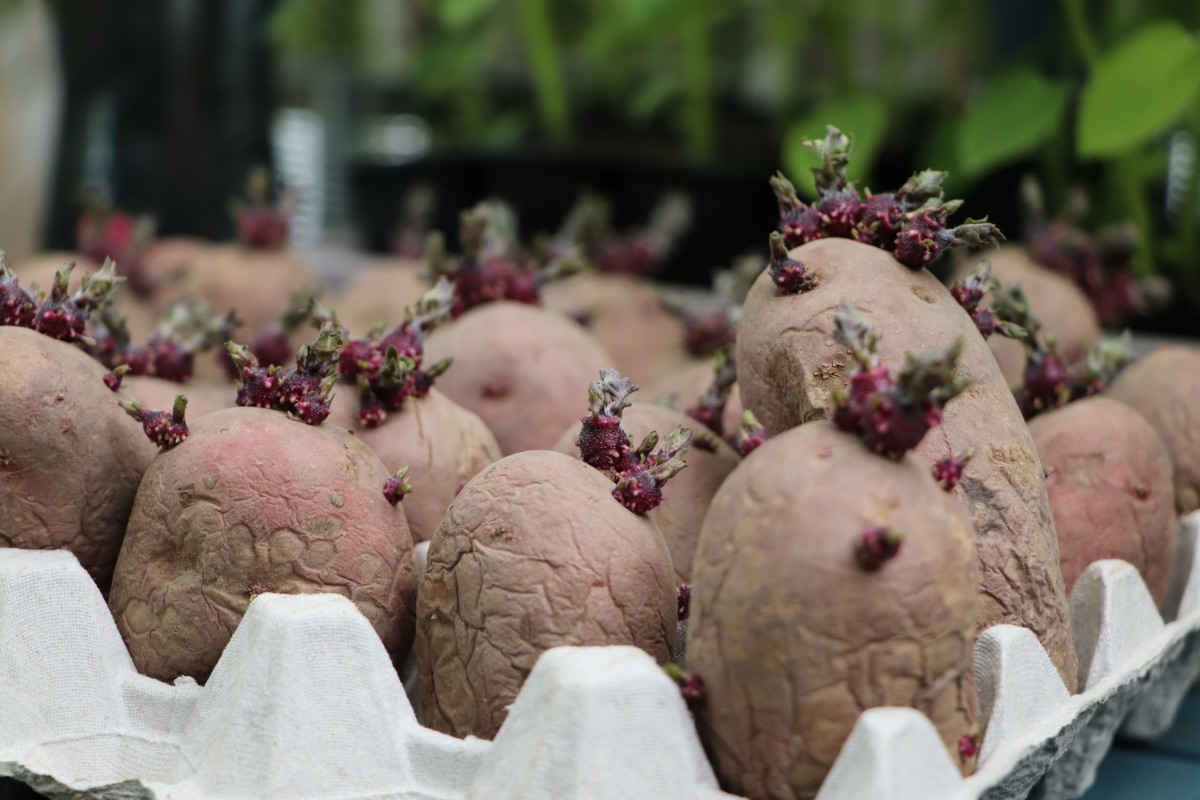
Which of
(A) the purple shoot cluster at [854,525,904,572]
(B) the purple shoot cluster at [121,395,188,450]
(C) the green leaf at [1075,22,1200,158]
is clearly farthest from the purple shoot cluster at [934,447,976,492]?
(C) the green leaf at [1075,22,1200,158]

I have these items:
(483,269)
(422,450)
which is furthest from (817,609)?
(483,269)

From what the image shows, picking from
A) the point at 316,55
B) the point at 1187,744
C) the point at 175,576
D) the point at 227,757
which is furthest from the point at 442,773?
the point at 316,55

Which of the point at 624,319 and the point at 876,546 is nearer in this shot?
the point at 876,546

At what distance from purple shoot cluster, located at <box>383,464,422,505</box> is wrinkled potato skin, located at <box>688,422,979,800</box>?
42cm

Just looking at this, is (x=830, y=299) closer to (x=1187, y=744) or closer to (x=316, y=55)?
(x=1187, y=744)

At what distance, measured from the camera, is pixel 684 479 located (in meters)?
1.58

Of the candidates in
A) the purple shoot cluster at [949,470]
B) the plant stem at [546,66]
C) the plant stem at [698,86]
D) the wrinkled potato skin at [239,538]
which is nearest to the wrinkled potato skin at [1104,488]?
the purple shoot cluster at [949,470]

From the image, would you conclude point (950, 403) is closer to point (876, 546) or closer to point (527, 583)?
point (876, 546)

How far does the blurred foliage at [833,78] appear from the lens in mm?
2619

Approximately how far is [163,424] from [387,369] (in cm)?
28

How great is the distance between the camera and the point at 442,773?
1.31m

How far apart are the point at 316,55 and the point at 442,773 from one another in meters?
3.86

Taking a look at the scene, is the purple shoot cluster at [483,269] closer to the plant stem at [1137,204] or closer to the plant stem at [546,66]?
the plant stem at [1137,204]

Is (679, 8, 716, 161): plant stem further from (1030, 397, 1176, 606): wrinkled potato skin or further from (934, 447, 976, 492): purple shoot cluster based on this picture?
(934, 447, 976, 492): purple shoot cluster
